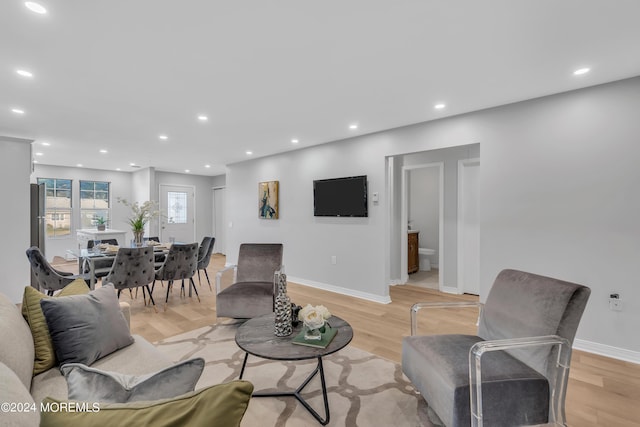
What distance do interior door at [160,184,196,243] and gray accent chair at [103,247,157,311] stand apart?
187 inches

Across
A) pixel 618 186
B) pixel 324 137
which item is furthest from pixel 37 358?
pixel 618 186

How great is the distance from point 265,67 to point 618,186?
3236 millimetres

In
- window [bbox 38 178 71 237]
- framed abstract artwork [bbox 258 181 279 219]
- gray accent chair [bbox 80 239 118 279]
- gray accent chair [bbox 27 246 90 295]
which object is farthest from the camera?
window [bbox 38 178 71 237]

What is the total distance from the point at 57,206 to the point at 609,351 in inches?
412

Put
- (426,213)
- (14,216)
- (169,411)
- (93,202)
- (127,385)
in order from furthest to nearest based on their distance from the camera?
1. (93,202)
2. (426,213)
3. (14,216)
4. (127,385)
5. (169,411)

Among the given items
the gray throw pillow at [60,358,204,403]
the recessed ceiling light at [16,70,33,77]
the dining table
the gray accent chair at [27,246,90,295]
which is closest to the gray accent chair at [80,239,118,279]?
the dining table

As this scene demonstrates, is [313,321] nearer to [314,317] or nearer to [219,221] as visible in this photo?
[314,317]

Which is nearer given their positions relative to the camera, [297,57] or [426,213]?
[297,57]

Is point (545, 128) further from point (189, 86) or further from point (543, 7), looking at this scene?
point (189, 86)

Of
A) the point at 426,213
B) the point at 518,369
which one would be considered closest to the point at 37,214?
the point at 518,369

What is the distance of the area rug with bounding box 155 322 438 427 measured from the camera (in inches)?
74.6

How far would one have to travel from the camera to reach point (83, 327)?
5.39 ft

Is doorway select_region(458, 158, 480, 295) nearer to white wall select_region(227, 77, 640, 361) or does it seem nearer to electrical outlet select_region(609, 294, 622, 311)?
white wall select_region(227, 77, 640, 361)

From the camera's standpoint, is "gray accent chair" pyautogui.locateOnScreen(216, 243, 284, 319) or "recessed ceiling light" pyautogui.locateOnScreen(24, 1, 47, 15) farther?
"gray accent chair" pyautogui.locateOnScreen(216, 243, 284, 319)
